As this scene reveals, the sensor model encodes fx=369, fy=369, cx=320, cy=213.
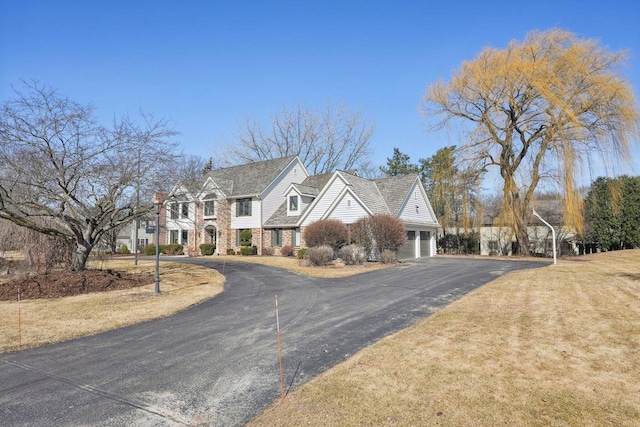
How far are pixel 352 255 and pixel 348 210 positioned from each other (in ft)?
15.9

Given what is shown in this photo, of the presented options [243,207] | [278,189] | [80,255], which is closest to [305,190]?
[278,189]

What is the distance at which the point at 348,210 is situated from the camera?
26141mm

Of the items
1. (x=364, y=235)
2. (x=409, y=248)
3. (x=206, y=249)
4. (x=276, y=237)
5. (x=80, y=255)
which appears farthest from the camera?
(x=206, y=249)

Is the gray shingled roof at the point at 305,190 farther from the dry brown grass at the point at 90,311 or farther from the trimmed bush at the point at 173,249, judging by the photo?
the dry brown grass at the point at 90,311

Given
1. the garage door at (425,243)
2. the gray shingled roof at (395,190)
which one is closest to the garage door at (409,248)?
the garage door at (425,243)

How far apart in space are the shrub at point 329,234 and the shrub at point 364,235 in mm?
747

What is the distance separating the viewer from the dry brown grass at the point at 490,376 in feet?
14.0

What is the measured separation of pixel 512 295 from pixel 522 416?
26.8 feet

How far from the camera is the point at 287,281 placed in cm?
1597

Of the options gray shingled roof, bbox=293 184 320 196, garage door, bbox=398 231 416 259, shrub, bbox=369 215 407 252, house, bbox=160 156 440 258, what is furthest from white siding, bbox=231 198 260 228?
shrub, bbox=369 215 407 252

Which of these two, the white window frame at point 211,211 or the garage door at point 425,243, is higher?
the white window frame at point 211,211

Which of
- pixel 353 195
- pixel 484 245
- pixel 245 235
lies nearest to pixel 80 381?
pixel 353 195

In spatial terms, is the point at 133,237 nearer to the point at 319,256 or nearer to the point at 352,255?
the point at 319,256

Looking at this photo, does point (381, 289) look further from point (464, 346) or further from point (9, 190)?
point (9, 190)
